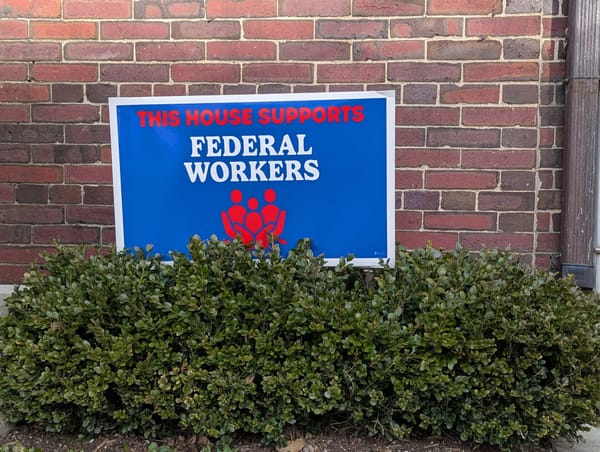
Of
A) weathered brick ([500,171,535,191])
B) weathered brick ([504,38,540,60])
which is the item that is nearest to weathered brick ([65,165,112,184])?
weathered brick ([500,171,535,191])

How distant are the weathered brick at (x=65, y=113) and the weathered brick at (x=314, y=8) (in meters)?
1.41

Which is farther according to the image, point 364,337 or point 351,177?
point 351,177

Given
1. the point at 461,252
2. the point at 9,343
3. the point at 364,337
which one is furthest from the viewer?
the point at 461,252

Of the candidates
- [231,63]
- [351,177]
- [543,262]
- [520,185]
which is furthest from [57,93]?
[543,262]

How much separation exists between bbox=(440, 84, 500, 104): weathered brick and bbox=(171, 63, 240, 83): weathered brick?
1353 millimetres

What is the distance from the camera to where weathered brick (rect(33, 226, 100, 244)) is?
4.10 m

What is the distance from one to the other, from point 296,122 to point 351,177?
374mm

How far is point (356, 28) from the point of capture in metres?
3.87

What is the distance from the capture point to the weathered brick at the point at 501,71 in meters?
3.84

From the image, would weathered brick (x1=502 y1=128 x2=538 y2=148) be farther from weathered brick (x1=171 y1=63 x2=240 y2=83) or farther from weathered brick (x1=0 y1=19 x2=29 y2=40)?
weathered brick (x1=0 y1=19 x2=29 y2=40)

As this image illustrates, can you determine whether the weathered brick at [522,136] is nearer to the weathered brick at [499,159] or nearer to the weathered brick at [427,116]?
the weathered brick at [499,159]

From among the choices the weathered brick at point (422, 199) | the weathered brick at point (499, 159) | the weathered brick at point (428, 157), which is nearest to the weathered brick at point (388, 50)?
the weathered brick at point (428, 157)

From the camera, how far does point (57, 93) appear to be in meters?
4.03

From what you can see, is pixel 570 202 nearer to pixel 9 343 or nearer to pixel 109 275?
pixel 109 275
